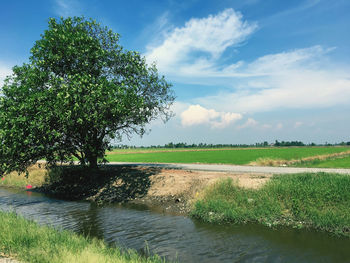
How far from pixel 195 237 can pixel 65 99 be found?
12.8 m

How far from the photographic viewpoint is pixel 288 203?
14.8 metres

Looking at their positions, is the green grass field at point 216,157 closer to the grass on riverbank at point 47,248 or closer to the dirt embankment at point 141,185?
the dirt embankment at point 141,185

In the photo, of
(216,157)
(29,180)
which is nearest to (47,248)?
(29,180)

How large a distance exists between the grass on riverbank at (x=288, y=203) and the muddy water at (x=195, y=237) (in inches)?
35.9

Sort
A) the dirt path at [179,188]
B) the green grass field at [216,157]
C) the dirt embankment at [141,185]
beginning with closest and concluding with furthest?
the dirt path at [179,188], the dirt embankment at [141,185], the green grass field at [216,157]

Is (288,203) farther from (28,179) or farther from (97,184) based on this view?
(28,179)

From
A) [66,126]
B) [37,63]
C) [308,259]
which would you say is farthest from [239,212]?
[37,63]

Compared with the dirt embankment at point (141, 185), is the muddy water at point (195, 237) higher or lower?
lower

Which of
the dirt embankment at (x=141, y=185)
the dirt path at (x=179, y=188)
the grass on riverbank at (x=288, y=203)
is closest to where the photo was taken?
the grass on riverbank at (x=288, y=203)

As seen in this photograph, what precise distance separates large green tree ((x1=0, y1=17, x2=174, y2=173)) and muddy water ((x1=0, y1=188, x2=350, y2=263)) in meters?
5.22

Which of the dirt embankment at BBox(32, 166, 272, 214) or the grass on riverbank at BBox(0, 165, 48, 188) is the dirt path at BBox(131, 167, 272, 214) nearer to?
the dirt embankment at BBox(32, 166, 272, 214)

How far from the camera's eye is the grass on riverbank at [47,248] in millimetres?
7637

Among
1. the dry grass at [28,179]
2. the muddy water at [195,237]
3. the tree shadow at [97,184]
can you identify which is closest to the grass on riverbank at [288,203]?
the muddy water at [195,237]

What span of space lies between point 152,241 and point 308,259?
261 inches
